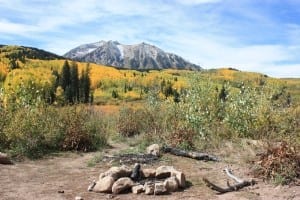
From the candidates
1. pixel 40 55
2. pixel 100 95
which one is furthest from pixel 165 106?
pixel 40 55

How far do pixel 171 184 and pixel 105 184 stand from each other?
1.28 m

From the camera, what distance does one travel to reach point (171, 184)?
9.32m

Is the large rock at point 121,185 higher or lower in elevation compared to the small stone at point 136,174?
lower

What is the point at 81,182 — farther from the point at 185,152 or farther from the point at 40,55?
the point at 40,55

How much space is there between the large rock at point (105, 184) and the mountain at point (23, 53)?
385ft

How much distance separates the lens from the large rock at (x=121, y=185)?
30.2 feet

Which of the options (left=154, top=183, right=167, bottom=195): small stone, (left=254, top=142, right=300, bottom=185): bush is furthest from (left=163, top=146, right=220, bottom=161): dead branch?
(left=154, top=183, right=167, bottom=195): small stone

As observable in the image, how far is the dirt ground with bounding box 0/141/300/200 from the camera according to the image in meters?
8.95

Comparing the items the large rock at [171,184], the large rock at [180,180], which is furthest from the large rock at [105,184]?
the large rock at [180,180]

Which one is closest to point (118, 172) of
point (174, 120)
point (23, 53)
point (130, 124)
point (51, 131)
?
point (51, 131)

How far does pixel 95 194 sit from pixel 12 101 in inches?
306

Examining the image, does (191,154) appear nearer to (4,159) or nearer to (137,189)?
(137,189)

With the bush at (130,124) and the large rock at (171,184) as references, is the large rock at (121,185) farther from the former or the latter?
the bush at (130,124)

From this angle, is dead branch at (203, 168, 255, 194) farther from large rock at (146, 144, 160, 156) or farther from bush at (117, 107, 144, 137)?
bush at (117, 107, 144, 137)
